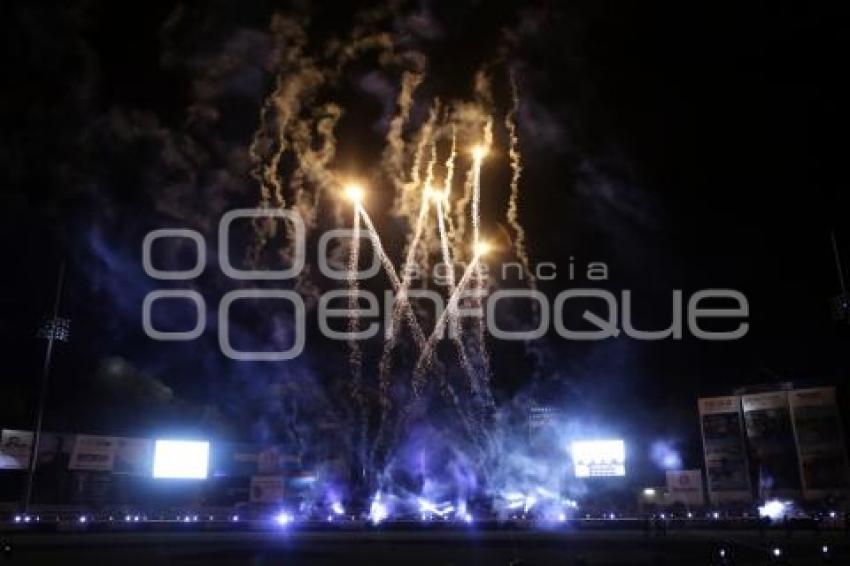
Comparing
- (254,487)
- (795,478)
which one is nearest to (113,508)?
(254,487)

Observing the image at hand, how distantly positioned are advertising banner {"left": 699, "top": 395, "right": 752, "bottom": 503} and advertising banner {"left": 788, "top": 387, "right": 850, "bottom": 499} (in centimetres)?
389

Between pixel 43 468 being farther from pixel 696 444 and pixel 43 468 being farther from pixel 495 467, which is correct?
pixel 696 444

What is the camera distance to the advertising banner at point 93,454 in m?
47.0

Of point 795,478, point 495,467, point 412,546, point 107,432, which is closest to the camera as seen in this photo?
point 412,546

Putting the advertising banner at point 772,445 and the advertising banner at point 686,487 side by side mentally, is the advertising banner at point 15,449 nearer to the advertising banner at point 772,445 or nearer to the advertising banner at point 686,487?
the advertising banner at point 686,487

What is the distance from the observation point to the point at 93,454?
155ft

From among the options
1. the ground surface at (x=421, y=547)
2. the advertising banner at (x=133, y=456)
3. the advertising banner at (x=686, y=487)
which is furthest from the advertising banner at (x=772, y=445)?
the advertising banner at (x=133, y=456)

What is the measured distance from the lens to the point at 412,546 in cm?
3206

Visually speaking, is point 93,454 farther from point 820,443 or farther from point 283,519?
point 820,443

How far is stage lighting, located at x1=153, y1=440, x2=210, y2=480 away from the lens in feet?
161

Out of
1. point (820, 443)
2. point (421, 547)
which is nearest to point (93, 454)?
point (421, 547)

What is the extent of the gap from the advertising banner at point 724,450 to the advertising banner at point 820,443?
153 inches

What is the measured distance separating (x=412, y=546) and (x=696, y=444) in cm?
3826

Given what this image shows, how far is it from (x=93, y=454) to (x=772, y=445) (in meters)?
44.5
